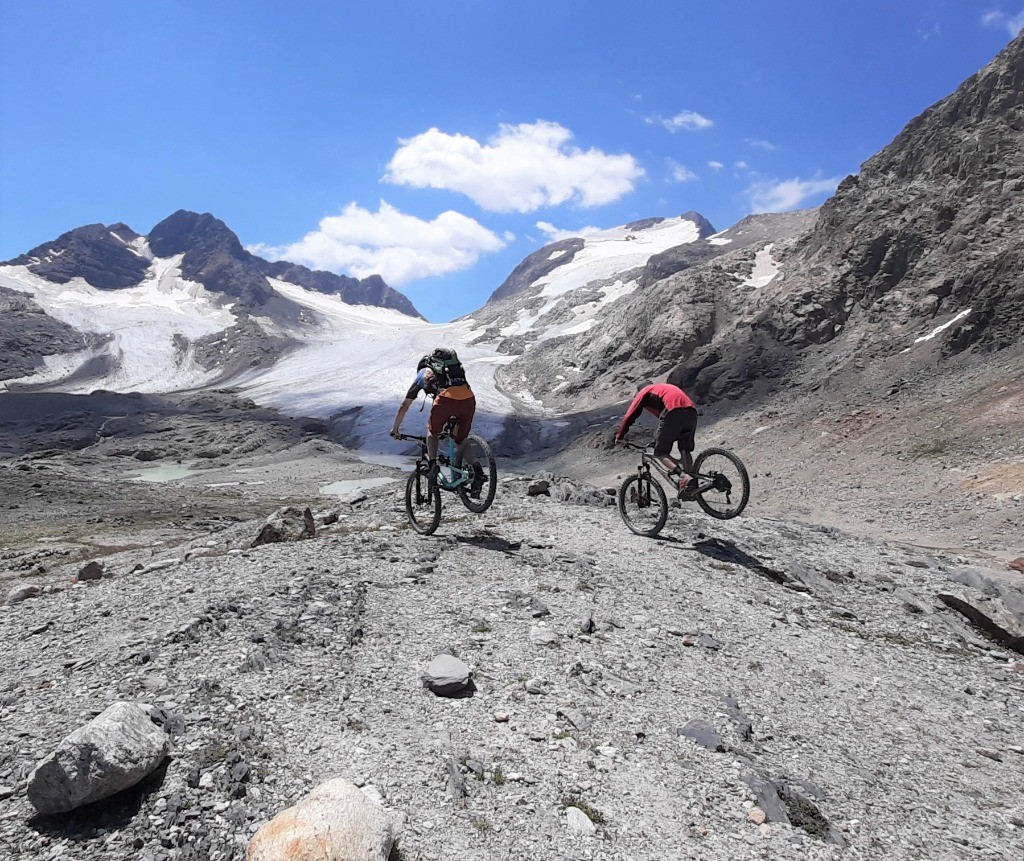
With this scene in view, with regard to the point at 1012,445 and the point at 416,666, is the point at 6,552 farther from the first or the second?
the point at 1012,445

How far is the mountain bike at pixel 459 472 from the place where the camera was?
1155 centimetres

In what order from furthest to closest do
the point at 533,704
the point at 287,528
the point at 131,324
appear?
1. the point at 131,324
2. the point at 287,528
3. the point at 533,704

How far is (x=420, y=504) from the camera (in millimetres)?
12602

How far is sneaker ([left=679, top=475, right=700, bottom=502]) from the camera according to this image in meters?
12.0

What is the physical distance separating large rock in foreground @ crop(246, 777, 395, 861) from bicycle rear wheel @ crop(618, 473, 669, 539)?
30.1 ft

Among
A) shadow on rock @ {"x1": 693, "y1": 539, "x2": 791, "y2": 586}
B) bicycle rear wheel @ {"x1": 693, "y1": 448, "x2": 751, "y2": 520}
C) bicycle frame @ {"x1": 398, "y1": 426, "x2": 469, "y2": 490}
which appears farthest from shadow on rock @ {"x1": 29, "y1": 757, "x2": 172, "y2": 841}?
shadow on rock @ {"x1": 693, "y1": 539, "x2": 791, "y2": 586}

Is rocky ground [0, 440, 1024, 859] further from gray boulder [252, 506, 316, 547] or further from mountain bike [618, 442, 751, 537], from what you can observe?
gray boulder [252, 506, 316, 547]

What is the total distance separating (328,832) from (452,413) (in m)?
8.08

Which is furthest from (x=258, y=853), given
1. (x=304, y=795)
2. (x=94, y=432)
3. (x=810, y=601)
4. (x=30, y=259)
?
(x=30, y=259)

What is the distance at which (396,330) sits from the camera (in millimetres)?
176000

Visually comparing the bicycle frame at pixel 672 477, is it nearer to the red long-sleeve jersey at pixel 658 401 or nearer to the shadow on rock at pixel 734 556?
the red long-sleeve jersey at pixel 658 401

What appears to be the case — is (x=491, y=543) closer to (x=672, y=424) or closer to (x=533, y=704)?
(x=672, y=424)

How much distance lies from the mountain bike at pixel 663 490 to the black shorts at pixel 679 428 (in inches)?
14.4

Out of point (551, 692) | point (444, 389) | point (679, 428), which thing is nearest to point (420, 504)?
point (444, 389)
